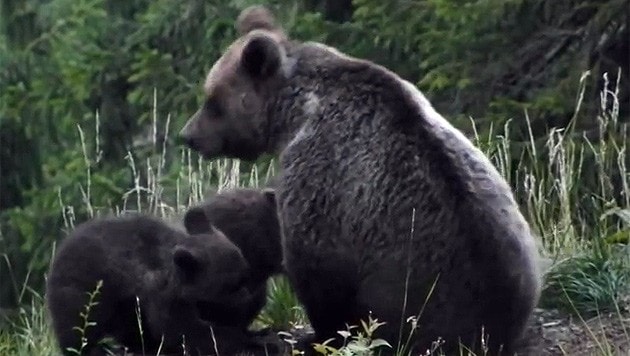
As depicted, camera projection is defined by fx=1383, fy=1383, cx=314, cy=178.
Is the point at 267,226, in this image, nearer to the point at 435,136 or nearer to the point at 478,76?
the point at 435,136

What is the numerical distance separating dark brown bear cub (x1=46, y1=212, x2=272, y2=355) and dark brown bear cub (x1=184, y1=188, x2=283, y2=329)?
0.14 metres

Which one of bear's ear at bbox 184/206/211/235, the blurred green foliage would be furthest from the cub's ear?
the blurred green foliage

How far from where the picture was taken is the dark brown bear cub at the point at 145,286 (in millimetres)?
6309

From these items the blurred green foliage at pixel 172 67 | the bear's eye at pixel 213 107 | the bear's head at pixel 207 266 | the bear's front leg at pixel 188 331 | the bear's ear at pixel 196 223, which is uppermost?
the bear's eye at pixel 213 107

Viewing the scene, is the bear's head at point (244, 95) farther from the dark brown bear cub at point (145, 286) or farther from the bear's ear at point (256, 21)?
the dark brown bear cub at point (145, 286)

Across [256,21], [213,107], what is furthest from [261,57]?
[256,21]

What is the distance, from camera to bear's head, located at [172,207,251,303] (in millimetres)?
6301

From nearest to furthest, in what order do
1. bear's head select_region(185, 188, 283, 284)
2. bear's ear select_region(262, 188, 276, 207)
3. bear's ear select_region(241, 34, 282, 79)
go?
bear's ear select_region(241, 34, 282, 79)
bear's head select_region(185, 188, 283, 284)
bear's ear select_region(262, 188, 276, 207)

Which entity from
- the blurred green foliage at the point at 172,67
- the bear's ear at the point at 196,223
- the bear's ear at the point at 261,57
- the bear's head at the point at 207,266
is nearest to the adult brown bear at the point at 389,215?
the bear's ear at the point at 261,57

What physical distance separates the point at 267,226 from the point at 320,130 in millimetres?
733

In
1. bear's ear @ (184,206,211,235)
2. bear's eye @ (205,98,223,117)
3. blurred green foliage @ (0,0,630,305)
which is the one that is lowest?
blurred green foliage @ (0,0,630,305)

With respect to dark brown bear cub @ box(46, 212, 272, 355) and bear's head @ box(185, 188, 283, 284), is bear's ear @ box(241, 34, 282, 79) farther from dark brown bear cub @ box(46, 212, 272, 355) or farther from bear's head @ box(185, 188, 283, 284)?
dark brown bear cub @ box(46, 212, 272, 355)

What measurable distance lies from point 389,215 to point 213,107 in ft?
4.53

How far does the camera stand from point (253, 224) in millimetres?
6840
